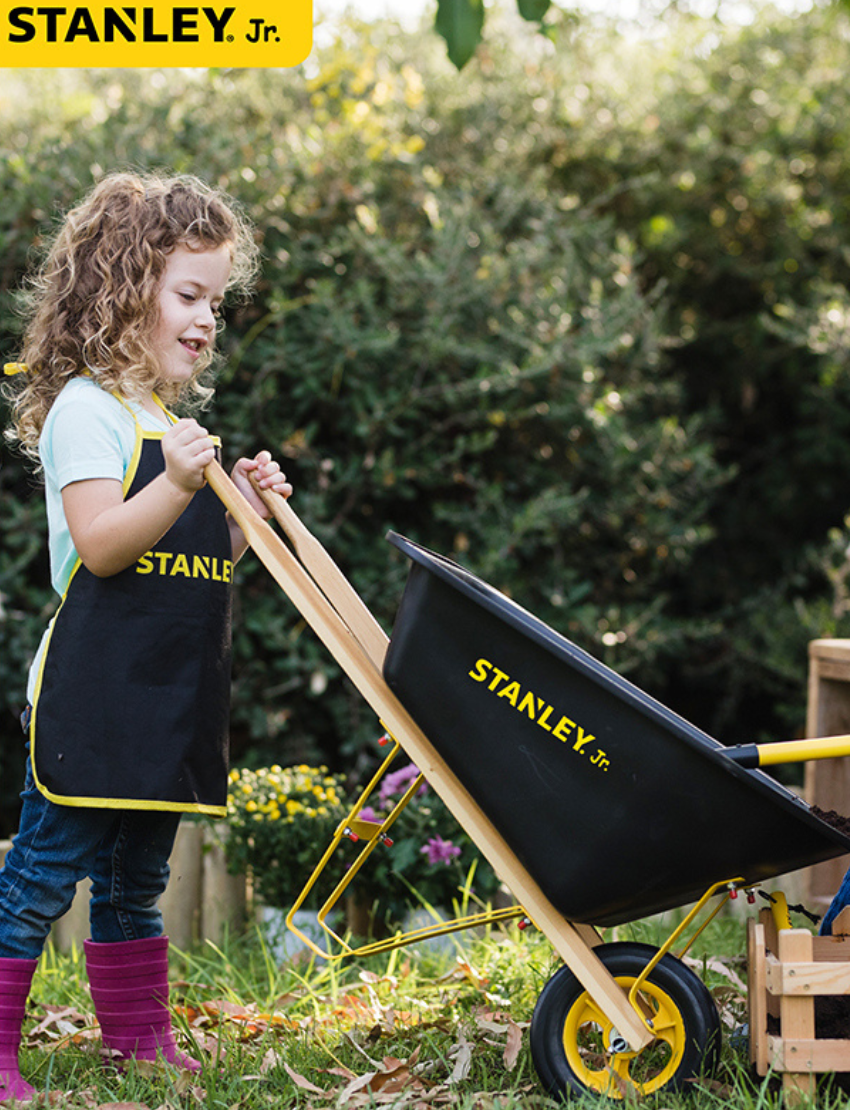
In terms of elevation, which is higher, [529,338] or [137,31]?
[137,31]

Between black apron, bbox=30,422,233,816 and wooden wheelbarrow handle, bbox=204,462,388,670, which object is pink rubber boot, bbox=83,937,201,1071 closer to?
black apron, bbox=30,422,233,816

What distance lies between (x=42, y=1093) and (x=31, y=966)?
205 millimetres

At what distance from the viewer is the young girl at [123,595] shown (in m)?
1.95

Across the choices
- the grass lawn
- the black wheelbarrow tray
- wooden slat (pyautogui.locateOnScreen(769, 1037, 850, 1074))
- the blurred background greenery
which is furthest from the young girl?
the blurred background greenery

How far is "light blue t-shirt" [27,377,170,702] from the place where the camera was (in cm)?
196

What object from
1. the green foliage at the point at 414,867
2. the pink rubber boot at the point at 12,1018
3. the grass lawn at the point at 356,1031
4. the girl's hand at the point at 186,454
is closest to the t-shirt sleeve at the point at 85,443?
the girl's hand at the point at 186,454

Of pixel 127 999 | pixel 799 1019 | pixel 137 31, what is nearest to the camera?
pixel 799 1019

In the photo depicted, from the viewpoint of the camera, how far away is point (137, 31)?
3082 mm

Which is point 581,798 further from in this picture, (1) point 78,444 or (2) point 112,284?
(2) point 112,284

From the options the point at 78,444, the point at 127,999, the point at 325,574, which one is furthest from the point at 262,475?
the point at 127,999

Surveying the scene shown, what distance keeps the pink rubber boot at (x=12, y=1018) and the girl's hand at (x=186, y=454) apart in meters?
0.86

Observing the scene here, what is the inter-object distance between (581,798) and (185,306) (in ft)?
3.60

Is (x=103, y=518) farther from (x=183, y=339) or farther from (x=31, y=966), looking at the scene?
(x=31, y=966)

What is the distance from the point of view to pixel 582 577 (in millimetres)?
4246
